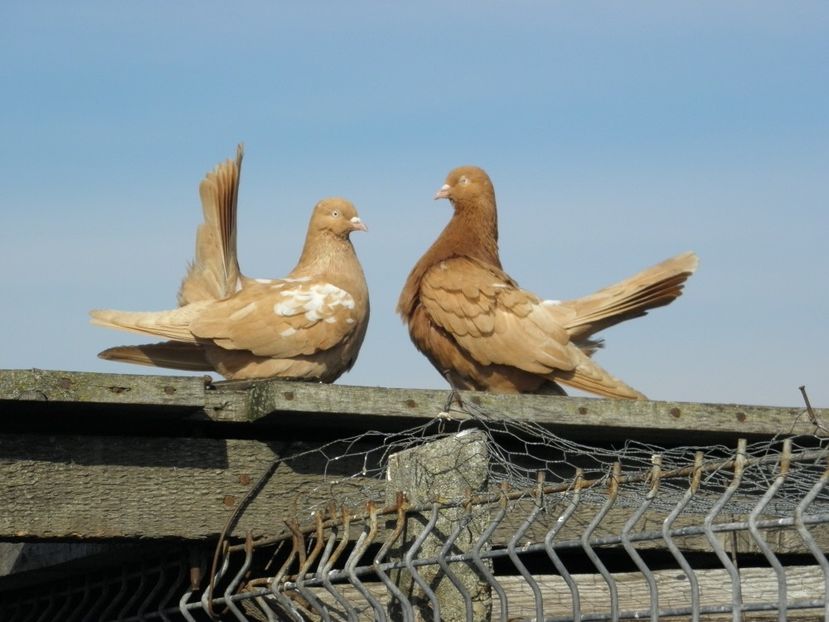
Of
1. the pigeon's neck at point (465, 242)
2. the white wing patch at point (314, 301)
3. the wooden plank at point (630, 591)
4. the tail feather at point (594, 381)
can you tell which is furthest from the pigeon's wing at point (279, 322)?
the wooden plank at point (630, 591)

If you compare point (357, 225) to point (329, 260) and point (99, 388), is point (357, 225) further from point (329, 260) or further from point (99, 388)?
point (99, 388)

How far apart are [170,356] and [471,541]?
2723 mm

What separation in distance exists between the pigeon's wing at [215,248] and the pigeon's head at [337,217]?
574mm

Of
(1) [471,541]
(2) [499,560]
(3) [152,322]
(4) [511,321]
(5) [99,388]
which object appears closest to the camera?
(1) [471,541]

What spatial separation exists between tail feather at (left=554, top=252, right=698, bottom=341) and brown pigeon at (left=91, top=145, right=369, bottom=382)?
3.01ft

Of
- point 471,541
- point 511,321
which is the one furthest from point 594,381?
point 471,541

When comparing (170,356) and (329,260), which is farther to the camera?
(329,260)

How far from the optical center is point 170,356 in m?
5.31

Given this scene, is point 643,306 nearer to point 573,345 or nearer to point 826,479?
point 573,345

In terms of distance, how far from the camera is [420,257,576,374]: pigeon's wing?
17.3 feet

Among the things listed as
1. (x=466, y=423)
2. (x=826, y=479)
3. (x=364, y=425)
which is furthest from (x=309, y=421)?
(x=826, y=479)

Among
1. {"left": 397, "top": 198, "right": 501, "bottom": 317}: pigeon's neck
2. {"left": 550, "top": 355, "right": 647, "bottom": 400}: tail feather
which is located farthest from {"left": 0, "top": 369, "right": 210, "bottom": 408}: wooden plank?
{"left": 397, "top": 198, "right": 501, "bottom": 317}: pigeon's neck

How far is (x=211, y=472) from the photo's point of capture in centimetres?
323

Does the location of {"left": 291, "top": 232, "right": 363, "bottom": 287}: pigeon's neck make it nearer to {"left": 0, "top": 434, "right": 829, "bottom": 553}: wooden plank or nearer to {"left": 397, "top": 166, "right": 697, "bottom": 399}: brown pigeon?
{"left": 397, "top": 166, "right": 697, "bottom": 399}: brown pigeon
